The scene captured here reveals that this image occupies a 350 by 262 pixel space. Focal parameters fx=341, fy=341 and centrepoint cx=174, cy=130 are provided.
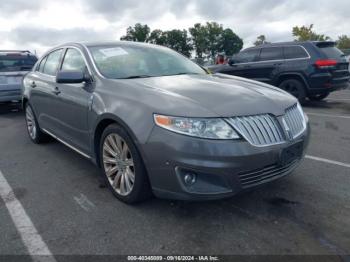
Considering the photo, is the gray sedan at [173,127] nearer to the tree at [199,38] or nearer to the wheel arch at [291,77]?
the wheel arch at [291,77]

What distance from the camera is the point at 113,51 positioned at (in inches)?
157

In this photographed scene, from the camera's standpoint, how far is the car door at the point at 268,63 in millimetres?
9156

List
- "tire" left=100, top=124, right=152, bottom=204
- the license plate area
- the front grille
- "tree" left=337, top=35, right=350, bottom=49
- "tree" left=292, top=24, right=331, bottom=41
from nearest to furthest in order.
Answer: the front grille < the license plate area < "tire" left=100, top=124, right=152, bottom=204 < "tree" left=292, top=24, right=331, bottom=41 < "tree" left=337, top=35, right=350, bottom=49

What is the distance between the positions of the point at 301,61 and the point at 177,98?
22.0ft

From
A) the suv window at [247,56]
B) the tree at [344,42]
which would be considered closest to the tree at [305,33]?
the tree at [344,42]

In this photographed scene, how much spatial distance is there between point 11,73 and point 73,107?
5.84 m

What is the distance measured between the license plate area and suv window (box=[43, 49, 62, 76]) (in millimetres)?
3226

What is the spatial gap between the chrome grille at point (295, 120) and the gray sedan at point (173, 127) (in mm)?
14

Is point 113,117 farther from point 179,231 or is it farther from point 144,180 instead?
point 179,231

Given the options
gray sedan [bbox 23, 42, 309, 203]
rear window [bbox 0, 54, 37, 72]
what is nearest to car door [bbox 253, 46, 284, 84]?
gray sedan [bbox 23, 42, 309, 203]

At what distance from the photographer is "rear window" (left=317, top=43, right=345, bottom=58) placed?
840cm

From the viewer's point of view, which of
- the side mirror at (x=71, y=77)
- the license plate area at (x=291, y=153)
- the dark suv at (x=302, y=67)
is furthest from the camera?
the dark suv at (x=302, y=67)

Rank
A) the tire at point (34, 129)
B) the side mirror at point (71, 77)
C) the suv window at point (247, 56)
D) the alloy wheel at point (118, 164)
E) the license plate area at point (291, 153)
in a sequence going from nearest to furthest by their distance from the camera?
the license plate area at point (291, 153)
the alloy wheel at point (118, 164)
the side mirror at point (71, 77)
the tire at point (34, 129)
the suv window at point (247, 56)

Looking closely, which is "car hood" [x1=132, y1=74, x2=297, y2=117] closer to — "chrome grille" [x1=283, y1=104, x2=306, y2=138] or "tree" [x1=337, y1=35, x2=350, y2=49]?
"chrome grille" [x1=283, y1=104, x2=306, y2=138]
